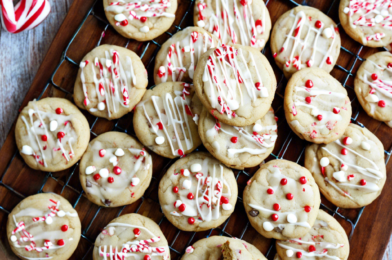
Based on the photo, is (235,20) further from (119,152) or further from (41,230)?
(41,230)

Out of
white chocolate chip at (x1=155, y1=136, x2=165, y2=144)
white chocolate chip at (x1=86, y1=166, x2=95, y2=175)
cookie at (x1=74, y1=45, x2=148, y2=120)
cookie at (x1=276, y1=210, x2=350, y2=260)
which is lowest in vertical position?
cookie at (x1=276, y1=210, x2=350, y2=260)

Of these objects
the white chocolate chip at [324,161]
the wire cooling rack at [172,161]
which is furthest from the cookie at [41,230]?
the white chocolate chip at [324,161]

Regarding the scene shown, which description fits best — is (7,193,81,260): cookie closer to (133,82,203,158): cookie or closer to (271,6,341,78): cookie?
(133,82,203,158): cookie

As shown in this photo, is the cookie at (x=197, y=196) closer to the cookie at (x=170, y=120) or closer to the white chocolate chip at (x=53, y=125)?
the cookie at (x=170, y=120)

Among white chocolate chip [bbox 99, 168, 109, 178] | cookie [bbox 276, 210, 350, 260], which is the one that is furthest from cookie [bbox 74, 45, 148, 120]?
cookie [bbox 276, 210, 350, 260]

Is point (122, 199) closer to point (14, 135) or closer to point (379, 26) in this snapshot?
point (14, 135)

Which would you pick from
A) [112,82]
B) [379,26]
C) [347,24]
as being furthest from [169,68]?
[379,26]
